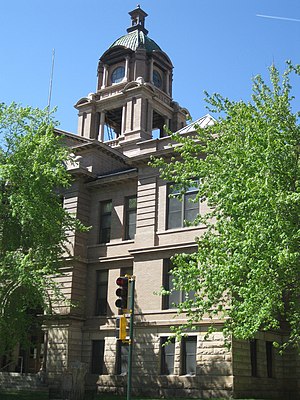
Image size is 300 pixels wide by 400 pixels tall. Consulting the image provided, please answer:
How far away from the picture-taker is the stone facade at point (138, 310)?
29.1m

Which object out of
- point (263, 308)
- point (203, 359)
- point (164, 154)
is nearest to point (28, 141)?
point (164, 154)

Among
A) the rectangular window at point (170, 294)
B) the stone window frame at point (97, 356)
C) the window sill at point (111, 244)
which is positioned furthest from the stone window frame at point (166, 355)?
the window sill at point (111, 244)

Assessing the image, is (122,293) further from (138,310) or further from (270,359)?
(270,359)

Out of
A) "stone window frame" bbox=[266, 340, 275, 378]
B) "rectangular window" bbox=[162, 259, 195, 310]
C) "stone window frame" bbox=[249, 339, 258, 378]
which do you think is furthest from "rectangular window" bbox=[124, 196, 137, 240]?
"stone window frame" bbox=[266, 340, 275, 378]

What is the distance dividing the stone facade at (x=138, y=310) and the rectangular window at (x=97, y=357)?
0.20ft

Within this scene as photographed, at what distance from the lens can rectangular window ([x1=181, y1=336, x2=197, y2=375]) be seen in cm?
2967

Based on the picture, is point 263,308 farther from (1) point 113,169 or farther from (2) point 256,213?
(1) point 113,169

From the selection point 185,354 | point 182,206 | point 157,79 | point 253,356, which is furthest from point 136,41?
point 253,356

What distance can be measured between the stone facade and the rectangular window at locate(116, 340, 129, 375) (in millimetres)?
87

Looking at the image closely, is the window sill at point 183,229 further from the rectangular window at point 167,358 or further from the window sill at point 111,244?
the rectangular window at point 167,358

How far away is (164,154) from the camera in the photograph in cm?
3403

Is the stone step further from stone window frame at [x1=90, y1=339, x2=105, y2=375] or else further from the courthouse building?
stone window frame at [x1=90, y1=339, x2=105, y2=375]

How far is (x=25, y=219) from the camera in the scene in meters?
28.4

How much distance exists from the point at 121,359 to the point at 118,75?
101ft
